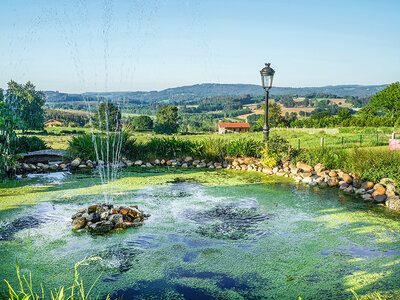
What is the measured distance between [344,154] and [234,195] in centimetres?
401

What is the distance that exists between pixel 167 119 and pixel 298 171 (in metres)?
54.1

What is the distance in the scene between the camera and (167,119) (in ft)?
207

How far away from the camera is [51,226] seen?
5773 mm

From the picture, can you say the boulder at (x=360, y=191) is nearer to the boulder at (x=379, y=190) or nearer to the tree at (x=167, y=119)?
the boulder at (x=379, y=190)

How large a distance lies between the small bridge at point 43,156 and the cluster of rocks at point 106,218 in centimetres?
653

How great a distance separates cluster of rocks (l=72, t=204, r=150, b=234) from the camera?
224 inches

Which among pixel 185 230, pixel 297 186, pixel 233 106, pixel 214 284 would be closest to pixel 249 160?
pixel 297 186

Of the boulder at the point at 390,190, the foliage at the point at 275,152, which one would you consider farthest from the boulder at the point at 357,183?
the foliage at the point at 275,152

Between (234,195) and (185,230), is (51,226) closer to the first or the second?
(185,230)

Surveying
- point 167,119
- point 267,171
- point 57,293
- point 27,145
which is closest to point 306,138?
point 267,171

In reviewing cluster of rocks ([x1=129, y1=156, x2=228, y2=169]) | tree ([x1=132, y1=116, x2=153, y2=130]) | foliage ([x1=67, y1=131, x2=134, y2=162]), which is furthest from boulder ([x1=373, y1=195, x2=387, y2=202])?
tree ([x1=132, y1=116, x2=153, y2=130])

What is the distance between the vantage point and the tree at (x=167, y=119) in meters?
59.7

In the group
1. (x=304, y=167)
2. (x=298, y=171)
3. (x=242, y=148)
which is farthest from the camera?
(x=242, y=148)

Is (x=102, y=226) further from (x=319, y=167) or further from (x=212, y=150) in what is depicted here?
(x=212, y=150)
